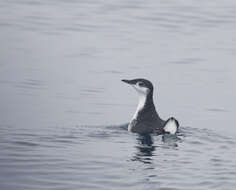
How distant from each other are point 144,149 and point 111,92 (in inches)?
240

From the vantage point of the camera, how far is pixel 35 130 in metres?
19.9

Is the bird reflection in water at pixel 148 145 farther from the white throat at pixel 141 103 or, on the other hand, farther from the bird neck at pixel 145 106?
the white throat at pixel 141 103

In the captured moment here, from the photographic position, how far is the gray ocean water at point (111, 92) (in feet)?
55.5

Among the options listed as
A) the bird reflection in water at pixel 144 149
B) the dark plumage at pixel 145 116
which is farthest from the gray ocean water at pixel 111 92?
the dark plumage at pixel 145 116

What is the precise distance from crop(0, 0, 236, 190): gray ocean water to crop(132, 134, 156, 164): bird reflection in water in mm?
36

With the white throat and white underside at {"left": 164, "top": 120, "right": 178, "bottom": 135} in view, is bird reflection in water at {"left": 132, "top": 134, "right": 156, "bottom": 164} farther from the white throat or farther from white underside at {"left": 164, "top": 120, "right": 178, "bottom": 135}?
the white throat

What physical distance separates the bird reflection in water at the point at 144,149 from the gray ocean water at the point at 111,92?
1.4 inches

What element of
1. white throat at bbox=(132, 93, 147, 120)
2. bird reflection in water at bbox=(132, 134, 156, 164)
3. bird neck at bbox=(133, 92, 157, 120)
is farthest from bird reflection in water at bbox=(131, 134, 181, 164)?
white throat at bbox=(132, 93, 147, 120)

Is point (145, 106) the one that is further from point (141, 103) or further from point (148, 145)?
point (148, 145)

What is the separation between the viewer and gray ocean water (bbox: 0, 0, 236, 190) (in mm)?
16922

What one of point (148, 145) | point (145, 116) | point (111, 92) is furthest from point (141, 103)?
point (148, 145)

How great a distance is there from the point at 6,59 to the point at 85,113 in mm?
6019

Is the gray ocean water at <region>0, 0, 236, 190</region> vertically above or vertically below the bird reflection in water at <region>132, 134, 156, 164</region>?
above

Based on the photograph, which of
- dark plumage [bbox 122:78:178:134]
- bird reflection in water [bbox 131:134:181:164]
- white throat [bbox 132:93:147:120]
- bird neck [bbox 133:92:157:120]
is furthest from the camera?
white throat [bbox 132:93:147:120]
